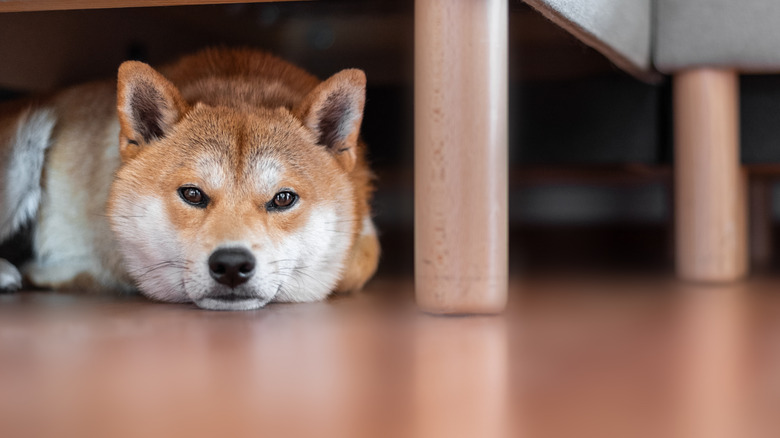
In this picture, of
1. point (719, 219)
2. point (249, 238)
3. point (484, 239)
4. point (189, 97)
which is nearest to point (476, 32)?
point (484, 239)

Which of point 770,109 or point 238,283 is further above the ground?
point 770,109

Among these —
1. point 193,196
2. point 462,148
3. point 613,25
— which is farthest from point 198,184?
point 613,25

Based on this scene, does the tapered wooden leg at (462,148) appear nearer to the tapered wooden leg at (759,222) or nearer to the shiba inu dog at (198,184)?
the shiba inu dog at (198,184)

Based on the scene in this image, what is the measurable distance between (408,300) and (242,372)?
628 mm

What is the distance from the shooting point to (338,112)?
5.13 ft

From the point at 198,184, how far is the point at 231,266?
176mm

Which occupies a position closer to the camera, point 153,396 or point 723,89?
point 153,396

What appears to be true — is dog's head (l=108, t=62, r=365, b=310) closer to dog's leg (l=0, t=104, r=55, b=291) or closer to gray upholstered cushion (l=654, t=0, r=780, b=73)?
dog's leg (l=0, t=104, r=55, b=291)

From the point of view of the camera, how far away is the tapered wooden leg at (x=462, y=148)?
1.31 m

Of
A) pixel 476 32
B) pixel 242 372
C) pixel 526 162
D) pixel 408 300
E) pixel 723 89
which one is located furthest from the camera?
pixel 526 162

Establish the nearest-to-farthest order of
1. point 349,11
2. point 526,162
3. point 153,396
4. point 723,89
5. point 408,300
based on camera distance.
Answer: point 153,396 < point 408,300 < point 723,89 < point 526,162 < point 349,11

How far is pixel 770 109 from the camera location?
192 centimetres

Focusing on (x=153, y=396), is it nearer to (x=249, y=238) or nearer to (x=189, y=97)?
(x=249, y=238)

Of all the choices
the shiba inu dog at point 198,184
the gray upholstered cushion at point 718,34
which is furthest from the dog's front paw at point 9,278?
the gray upholstered cushion at point 718,34
